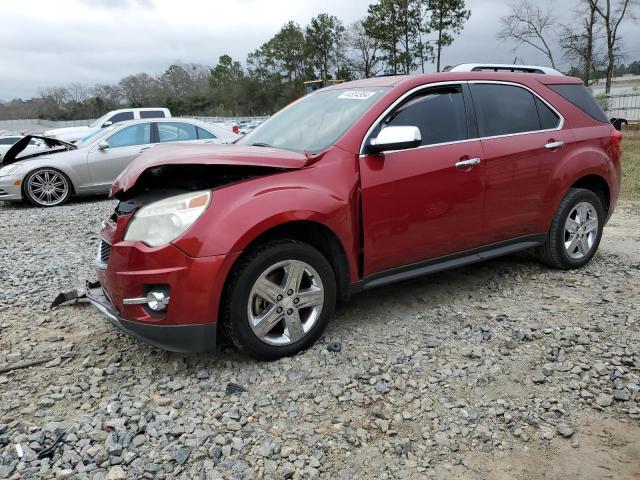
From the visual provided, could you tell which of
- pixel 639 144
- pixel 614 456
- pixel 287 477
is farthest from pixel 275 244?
pixel 639 144

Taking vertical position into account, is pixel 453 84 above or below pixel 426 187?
above

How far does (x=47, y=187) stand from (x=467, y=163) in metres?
8.11

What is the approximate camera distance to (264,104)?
206 ft

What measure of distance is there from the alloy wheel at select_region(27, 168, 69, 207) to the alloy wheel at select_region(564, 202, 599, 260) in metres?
8.37

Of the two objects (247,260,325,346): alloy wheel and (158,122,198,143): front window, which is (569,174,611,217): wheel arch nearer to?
(247,260,325,346): alloy wheel

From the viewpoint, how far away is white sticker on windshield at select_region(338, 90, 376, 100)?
3783 mm

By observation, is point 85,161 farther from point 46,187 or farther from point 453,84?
point 453,84

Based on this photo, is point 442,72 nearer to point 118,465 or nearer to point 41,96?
point 118,465

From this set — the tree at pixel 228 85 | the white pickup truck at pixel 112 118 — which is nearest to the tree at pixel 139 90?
the tree at pixel 228 85

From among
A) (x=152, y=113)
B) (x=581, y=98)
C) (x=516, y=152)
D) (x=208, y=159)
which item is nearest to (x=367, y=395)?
(x=208, y=159)

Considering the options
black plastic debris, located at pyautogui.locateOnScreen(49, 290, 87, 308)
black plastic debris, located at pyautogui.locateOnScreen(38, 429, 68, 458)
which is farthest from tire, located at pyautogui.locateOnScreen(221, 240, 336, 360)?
black plastic debris, located at pyautogui.locateOnScreen(49, 290, 87, 308)

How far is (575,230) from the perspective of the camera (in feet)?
15.6

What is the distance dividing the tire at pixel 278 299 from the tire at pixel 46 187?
303 inches

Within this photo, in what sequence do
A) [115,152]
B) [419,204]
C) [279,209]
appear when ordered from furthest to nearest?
1. [115,152]
2. [419,204]
3. [279,209]
